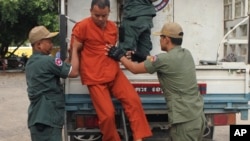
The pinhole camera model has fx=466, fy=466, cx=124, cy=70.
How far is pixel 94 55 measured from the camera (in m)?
4.30

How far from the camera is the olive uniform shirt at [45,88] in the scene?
386 centimetres

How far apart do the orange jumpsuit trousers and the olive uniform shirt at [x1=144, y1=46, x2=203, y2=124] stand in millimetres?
463

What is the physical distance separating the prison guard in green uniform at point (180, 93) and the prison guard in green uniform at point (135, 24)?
106 centimetres

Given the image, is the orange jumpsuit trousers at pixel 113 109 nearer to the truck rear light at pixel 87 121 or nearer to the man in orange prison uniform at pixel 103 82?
the man in orange prison uniform at pixel 103 82

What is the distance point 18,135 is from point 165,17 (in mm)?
3633

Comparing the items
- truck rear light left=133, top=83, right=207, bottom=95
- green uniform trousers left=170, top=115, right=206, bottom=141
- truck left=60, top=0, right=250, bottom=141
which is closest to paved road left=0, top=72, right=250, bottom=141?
truck left=60, top=0, right=250, bottom=141

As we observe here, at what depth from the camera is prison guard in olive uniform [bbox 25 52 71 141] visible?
3859 millimetres

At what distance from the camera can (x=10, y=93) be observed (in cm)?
1473

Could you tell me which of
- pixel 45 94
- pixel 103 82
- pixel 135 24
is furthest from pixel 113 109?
pixel 135 24

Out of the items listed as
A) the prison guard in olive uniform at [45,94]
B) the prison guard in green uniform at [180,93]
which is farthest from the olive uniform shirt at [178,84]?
the prison guard in olive uniform at [45,94]

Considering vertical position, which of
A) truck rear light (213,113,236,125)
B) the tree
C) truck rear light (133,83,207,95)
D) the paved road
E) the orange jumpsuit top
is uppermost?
the tree

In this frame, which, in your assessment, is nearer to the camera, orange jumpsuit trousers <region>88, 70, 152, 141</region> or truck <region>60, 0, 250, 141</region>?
orange jumpsuit trousers <region>88, 70, 152, 141</region>

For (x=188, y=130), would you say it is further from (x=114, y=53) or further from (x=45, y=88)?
(x=45, y=88)

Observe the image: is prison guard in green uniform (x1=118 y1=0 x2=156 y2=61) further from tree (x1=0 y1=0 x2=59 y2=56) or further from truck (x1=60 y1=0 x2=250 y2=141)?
tree (x1=0 y1=0 x2=59 y2=56)
